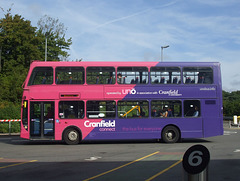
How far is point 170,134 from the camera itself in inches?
674

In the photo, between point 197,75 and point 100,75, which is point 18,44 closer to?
point 100,75

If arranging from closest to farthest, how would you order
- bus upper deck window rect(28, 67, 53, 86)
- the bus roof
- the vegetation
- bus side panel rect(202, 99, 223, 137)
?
bus upper deck window rect(28, 67, 53, 86)
the bus roof
bus side panel rect(202, 99, 223, 137)
the vegetation

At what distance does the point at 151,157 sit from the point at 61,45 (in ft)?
141

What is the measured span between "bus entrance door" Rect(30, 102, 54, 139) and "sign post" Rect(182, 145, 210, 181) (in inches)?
535

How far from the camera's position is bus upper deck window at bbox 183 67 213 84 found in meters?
17.2

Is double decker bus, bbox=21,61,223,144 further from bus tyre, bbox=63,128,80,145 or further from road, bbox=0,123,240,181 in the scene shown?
road, bbox=0,123,240,181

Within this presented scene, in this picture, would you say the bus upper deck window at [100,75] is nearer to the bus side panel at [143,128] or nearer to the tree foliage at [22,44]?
the bus side panel at [143,128]

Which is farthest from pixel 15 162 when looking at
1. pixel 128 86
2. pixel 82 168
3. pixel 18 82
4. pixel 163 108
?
pixel 18 82

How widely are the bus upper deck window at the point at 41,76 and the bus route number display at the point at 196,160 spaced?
Result: 44.9 feet

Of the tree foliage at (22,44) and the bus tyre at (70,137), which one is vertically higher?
the tree foliage at (22,44)

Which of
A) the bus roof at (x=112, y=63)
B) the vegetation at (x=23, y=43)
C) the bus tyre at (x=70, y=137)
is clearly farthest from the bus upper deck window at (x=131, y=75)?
the vegetation at (x=23, y=43)

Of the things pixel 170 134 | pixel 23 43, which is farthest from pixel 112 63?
pixel 23 43

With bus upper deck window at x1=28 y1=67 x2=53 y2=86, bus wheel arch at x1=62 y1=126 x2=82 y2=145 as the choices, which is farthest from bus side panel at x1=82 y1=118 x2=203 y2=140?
bus upper deck window at x1=28 y1=67 x2=53 y2=86

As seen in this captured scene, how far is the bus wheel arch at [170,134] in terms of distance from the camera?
671 inches
